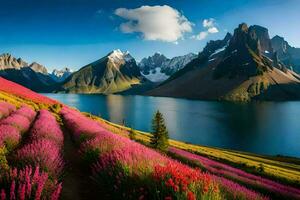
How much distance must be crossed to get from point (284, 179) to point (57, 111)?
Result: 30.9 meters

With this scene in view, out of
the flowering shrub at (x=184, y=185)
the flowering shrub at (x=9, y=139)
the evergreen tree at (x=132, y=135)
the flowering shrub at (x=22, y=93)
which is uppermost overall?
the flowering shrub at (x=22, y=93)

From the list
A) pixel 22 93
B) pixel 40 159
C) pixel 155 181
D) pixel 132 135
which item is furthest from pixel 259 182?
pixel 22 93

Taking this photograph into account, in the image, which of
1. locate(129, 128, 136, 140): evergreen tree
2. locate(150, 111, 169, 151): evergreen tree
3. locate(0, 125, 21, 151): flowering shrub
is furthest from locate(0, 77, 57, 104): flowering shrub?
locate(0, 125, 21, 151): flowering shrub

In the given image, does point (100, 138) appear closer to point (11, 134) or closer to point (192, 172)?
point (11, 134)

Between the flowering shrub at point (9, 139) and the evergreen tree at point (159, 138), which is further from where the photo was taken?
the evergreen tree at point (159, 138)

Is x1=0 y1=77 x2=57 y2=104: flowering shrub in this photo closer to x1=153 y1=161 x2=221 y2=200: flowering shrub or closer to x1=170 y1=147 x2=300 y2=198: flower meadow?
x1=170 y1=147 x2=300 y2=198: flower meadow

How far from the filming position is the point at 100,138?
40.3 ft

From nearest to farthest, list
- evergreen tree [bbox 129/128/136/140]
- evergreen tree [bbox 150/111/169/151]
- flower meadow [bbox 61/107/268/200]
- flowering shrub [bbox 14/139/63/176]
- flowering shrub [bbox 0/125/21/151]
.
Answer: flower meadow [bbox 61/107/268/200] < flowering shrub [bbox 14/139/63/176] < flowering shrub [bbox 0/125/21/151] < evergreen tree [bbox 150/111/169/151] < evergreen tree [bbox 129/128/136/140]

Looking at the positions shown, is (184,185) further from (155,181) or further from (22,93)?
(22,93)

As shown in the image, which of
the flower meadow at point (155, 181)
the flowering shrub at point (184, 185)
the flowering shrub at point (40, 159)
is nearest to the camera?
the flowering shrub at point (184, 185)

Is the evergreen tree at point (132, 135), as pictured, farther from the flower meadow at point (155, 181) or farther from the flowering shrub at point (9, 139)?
the flower meadow at point (155, 181)

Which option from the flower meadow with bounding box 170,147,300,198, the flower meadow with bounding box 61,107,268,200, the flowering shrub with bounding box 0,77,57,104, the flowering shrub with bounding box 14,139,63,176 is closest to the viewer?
the flower meadow with bounding box 61,107,268,200

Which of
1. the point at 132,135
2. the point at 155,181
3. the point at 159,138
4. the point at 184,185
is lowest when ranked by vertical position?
the point at 159,138

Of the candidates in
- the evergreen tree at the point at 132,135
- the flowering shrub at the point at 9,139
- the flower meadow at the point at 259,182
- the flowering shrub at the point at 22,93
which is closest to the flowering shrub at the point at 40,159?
the flowering shrub at the point at 9,139
